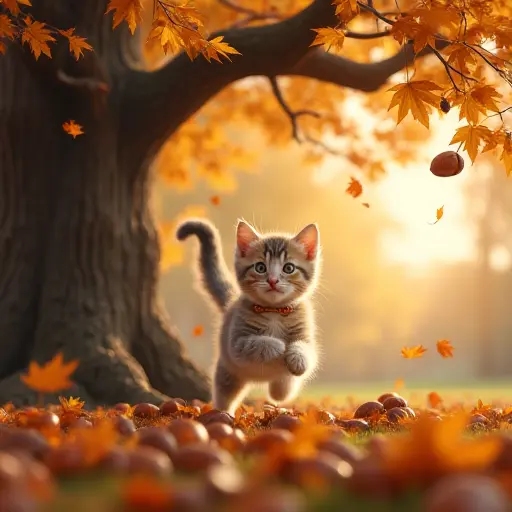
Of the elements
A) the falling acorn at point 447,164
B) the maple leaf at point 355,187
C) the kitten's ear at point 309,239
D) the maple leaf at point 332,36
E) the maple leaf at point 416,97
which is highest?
the maple leaf at point 355,187

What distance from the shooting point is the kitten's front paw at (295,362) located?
4.22 m

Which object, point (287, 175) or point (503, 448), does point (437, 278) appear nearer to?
point (287, 175)

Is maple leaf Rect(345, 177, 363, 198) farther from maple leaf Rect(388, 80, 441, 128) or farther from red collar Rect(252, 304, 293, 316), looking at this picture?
maple leaf Rect(388, 80, 441, 128)

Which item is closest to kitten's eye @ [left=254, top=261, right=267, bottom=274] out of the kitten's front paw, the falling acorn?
the kitten's front paw

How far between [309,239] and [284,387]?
3.05ft

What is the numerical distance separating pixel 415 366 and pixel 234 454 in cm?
2294

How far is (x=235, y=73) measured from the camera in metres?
5.65

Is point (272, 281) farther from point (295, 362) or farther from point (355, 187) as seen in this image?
point (355, 187)

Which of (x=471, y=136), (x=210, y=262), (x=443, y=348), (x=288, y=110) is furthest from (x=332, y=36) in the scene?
(x=288, y=110)

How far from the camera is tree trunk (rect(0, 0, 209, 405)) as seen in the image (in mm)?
5887

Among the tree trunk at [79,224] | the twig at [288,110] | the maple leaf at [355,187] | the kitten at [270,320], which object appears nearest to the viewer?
the kitten at [270,320]

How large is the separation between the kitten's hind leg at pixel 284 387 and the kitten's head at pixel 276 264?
454 millimetres

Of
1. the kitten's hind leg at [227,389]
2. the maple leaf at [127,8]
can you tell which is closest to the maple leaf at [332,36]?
the maple leaf at [127,8]

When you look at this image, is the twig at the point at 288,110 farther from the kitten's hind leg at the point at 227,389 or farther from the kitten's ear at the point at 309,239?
the kitten's hind leg at the point at 227,389
